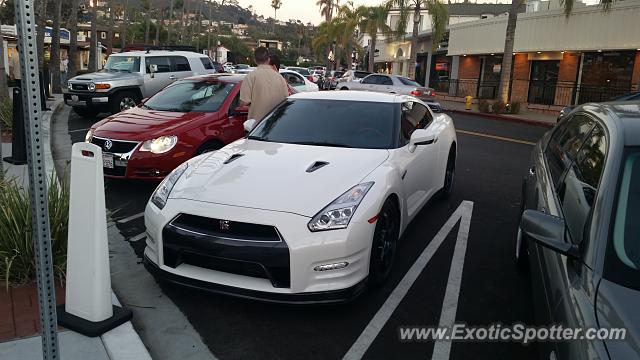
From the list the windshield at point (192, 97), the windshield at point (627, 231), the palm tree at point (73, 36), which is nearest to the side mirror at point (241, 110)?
the windshield at point (192, 97)

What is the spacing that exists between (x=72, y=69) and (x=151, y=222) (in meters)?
22.1

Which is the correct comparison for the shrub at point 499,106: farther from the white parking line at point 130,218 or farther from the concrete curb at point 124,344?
the concrete curb at point 124,344

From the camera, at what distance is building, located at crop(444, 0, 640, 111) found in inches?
870

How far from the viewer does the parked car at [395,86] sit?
21.6m

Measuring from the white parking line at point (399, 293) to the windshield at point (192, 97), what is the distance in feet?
11.7

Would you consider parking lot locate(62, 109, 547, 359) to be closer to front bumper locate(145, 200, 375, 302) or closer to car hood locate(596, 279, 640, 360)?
front bumper locate(145, 200, 375, 302)

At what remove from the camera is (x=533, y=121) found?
18953 millimetres

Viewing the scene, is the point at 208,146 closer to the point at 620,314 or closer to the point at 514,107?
the point at 620,314

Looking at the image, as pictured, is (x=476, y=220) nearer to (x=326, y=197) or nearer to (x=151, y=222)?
(x=326, y=197)

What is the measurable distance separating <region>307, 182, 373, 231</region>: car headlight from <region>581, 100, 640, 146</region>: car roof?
5.49 ft

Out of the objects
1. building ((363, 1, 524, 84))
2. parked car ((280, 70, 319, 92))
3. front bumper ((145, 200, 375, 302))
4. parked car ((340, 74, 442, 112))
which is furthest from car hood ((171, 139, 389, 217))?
building ((363, 1, 524, 84))

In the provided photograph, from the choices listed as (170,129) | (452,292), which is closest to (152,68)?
(170,129)

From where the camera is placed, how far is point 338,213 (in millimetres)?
3623

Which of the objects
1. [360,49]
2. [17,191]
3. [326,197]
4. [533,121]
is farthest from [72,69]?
[360,49]
